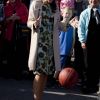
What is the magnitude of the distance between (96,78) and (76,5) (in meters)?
1.90

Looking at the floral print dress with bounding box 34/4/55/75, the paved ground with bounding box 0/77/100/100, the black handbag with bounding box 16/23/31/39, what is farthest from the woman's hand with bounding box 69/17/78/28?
the floral print dress with bounding box 34/4/55/75

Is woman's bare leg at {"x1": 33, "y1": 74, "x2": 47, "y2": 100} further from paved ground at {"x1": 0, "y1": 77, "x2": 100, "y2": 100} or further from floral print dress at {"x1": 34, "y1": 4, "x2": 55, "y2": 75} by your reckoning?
paved ground at {"x1": 0, "y1": 77, "x2": 100, "y2": 100}

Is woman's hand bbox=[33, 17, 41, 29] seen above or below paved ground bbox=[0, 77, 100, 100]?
above

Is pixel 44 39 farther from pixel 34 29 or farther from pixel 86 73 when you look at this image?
pixel 86 73

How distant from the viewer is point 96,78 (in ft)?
28.6

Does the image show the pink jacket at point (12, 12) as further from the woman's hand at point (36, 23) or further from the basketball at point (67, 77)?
the woman's hand at point (36, 23)

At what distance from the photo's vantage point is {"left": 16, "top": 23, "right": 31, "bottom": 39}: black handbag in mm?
9242

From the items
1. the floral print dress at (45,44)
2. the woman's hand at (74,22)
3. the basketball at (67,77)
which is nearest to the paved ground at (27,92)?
the basketball at (67,77)

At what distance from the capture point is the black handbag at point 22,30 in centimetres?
924

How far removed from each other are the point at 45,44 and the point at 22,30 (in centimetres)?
302

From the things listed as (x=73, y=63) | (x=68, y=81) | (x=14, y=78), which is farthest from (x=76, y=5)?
(x=68, y=81)

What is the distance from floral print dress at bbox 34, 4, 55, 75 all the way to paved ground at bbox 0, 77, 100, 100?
153 cm

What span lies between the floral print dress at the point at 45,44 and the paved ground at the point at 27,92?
1.53 metres

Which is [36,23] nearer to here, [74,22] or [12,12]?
[74,22]
